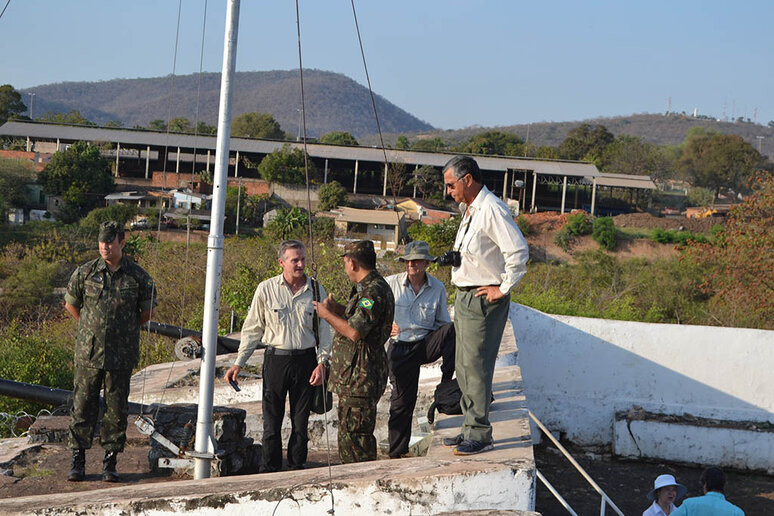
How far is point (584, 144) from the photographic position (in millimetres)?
89625

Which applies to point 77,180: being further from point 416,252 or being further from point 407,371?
point 407,371

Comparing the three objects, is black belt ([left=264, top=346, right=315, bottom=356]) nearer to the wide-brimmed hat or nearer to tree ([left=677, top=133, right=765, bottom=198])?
the wide-brimmed hat

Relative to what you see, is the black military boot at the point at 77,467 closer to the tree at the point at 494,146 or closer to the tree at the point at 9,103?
the tree at the point at 494,146

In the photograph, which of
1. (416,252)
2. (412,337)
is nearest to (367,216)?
(416,252)

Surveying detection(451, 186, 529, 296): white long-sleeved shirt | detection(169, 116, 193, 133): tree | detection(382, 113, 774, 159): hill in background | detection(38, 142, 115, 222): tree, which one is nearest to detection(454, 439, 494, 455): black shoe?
detection(451, 186, 529, 296): white long-sleeved shirt

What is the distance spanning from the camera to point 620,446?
26.7 feet

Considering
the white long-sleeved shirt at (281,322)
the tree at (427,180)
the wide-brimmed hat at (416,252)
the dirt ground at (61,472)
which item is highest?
the tree at (427,180)

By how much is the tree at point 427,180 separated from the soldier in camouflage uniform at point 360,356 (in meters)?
50.8

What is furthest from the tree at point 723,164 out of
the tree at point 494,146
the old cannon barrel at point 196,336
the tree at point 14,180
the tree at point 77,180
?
the old cannon barrel at point 196,336

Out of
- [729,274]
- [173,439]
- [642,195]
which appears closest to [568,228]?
[642,195]

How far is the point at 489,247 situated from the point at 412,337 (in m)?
1.56

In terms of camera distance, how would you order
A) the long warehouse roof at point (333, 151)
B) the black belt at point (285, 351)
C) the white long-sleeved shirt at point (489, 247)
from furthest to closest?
the long warehouse roof at point (333, 151) < the black belt at point (285, 351) < the white long-sleeved shirt at point (489, 247)

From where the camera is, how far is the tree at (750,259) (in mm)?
21344

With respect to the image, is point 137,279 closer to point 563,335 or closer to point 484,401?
point 484,401
